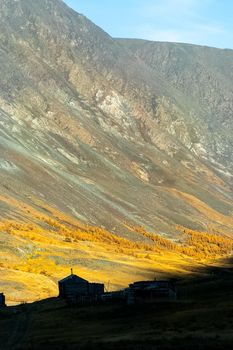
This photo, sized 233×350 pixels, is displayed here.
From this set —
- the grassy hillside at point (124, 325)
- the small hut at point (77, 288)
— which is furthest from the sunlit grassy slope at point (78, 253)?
the grassy hillside at point (124, 325)

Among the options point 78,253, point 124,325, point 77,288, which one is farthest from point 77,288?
point 78,253

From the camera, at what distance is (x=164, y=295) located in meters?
56.3

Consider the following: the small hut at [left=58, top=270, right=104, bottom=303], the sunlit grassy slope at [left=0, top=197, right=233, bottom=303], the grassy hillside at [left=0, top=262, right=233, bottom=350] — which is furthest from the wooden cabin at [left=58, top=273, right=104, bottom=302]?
the sunlit grassy slope at [left=0, top=197, right=233, bottom=303]

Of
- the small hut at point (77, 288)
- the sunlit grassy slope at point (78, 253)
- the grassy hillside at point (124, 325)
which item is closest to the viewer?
the grassy hillside at point (124, 325)

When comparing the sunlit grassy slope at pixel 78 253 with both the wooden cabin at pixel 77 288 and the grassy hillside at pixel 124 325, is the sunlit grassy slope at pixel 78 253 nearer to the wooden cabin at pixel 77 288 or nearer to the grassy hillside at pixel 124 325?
the wooden cabin at pixel 77 288

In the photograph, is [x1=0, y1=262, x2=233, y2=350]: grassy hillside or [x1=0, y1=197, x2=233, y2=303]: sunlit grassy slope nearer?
[x1=0, y1=262, x2=233, y2=350]: grassy hillside

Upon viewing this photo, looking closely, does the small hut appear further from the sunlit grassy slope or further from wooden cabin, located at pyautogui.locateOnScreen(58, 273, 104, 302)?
the sunlit grassy slope

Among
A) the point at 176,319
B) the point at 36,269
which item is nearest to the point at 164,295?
the point at 176,319

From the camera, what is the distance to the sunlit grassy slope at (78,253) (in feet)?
266

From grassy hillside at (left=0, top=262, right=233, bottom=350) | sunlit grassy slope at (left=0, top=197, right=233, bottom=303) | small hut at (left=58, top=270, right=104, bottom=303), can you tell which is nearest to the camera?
grassy hillside at (left=0, top=262, right=233, bottom=350)

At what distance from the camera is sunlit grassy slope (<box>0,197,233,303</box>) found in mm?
81062

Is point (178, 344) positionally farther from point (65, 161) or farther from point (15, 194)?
point (65, 161)

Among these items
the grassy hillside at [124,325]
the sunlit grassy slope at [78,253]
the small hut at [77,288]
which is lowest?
the grassy hillside at [124,325]

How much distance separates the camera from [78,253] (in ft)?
338
